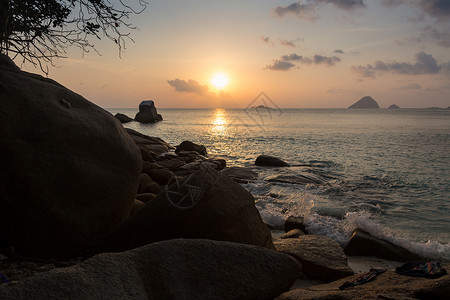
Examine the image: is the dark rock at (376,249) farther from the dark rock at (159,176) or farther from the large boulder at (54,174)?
the dark rock at (159,176)

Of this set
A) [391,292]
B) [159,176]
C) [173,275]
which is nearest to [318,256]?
[391,292]

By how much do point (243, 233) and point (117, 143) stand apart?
2.36 m

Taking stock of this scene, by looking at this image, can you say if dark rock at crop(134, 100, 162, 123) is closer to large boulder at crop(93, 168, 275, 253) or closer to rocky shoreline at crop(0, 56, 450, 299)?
rocky shoreline at crop(0, 56, 450, 299)

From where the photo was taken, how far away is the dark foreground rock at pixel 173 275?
8.16 ft

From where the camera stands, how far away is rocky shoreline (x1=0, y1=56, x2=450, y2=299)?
117 inches

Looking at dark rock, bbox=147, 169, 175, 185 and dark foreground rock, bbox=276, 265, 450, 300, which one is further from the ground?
dark foreground rock, bbox=276, 265, 450, 300

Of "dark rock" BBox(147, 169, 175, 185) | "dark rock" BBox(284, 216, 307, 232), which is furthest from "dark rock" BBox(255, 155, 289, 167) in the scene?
"dark rock" BBox(284, 216, 307, 232)

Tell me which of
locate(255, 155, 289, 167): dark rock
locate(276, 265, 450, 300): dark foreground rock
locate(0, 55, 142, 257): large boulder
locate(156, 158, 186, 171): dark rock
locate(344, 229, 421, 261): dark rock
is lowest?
locate(344, 229, 421, 261): dark rock

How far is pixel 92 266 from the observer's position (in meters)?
2.78

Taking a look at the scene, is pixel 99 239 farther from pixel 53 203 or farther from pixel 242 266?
pixel 242 266

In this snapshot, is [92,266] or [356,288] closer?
[92,266]

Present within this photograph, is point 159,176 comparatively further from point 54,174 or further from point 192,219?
point 192,219

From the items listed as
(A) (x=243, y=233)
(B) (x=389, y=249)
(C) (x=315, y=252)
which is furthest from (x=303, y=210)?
(A) (x=243, y=233)

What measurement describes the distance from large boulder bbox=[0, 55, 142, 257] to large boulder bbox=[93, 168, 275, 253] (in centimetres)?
45
